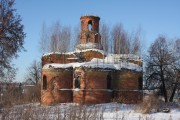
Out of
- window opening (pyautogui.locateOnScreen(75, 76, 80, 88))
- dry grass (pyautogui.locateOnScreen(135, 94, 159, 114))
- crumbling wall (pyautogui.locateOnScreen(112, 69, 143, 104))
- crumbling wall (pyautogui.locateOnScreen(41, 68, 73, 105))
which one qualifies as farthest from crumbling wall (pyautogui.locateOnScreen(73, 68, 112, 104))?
dry grass (pyautogui.locateOnScreen(135, 94, 159, 114))

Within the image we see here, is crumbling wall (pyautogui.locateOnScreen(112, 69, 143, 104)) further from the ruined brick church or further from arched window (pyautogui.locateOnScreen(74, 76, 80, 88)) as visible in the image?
arched window (pyautogui.locateOnScreen(74, 76, 80, 88))

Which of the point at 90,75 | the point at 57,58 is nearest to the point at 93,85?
the point at 90,75

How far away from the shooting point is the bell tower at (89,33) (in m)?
36.0

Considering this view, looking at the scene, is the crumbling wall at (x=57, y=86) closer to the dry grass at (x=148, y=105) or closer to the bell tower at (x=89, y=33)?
the bell tower at (x=89, y=33)

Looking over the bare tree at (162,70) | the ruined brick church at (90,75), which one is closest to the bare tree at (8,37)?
the ruined brick church at (90,75)

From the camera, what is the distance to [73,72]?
3303cm

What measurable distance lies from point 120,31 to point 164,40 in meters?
6.46

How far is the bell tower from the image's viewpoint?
36.0 m

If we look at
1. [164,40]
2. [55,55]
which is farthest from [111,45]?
[55,55]

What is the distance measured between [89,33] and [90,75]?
21.2 ft

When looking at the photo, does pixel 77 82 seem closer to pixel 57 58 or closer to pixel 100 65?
pixel 100 65

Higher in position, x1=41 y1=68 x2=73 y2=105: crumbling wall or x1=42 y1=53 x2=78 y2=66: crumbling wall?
x1=42 y1=53 x2=78 y2=66: crumbling wall

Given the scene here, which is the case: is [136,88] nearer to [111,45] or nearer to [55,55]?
[55,55]

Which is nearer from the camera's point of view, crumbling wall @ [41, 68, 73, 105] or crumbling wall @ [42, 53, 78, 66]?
crumbling wall @ [41, 68, 73, 105]
